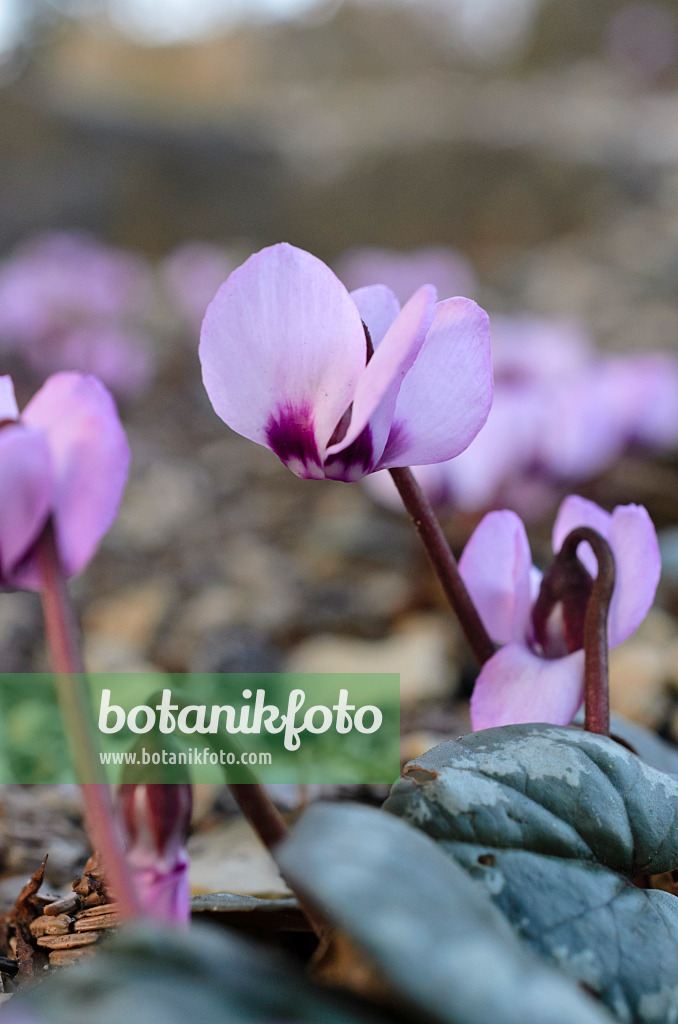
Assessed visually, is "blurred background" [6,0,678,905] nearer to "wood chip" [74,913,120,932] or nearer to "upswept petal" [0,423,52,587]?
"wood chip" [74,913,120,932]

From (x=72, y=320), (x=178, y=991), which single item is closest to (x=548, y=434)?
(x=178, y=991)

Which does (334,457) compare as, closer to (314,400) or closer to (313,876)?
(314,400)

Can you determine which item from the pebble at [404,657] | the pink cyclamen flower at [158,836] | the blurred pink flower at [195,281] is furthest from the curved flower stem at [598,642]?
the blurred pink flower at [195,281]

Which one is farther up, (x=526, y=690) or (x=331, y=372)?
(x=331, y=372)

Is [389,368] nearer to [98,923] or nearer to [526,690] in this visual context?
[526,690]

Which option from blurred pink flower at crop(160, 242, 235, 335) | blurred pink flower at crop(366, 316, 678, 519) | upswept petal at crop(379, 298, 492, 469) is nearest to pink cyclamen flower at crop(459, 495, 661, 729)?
upswept petal at crop(379, 298, 492, 469)

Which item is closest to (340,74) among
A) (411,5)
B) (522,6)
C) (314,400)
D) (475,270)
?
(411,5)

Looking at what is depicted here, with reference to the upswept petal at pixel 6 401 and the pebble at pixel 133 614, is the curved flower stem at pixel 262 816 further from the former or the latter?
the pebble at pixel 133 614
